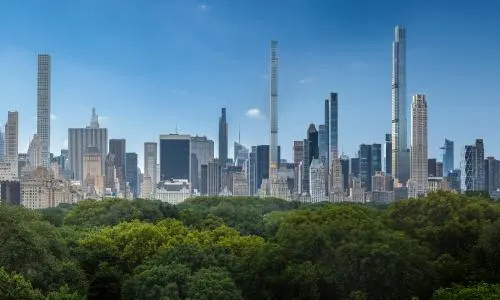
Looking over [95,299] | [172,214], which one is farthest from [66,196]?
[95,299]

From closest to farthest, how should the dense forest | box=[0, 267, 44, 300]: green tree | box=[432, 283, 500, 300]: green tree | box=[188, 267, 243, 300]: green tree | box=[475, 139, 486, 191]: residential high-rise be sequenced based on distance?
1. box=[0, 267, 44, 300]: green tree
2. box=[432, 283, 500, 300]: green tree
3. box=[188, 267, 243, 300]: green tree
4. the dense forest
5. box=[475, 139, 486, 191]: residential high-rise

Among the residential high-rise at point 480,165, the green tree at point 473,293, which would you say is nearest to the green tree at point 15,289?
the green tree at point 473,293

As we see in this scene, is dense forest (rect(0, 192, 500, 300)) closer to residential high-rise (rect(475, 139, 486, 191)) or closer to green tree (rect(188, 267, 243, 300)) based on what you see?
green tree (rect(188, 267, 243, 300))

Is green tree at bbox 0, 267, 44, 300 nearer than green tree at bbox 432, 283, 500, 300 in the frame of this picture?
Yes

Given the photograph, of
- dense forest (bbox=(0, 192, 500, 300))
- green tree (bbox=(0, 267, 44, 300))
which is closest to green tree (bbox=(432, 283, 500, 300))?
dense forest (bbox=(0, 192, 500, 300))

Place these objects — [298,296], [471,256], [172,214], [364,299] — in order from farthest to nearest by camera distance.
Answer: [172,214], [471,256], [298,296], [364,299]

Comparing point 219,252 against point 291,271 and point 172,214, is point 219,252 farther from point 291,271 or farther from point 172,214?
point 172,214

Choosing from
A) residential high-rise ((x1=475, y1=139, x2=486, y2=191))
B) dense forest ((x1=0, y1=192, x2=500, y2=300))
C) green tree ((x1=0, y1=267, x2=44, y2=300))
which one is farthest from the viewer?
residential high-rise ((x1=475, y1=139, x2=486, y2=191))

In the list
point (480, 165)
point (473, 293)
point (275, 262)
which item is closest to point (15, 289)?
point (275, 262)
